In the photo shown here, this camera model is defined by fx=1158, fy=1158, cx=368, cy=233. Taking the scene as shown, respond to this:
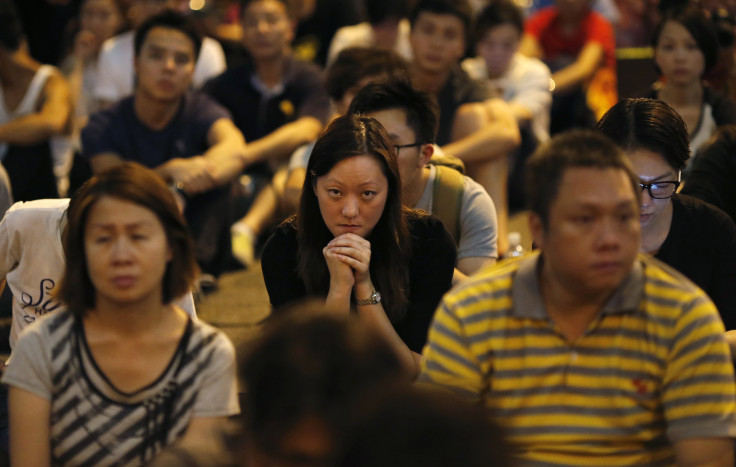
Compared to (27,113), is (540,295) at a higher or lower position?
lower

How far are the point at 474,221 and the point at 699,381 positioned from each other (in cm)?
150

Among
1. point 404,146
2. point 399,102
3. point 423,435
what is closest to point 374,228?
point 404,146

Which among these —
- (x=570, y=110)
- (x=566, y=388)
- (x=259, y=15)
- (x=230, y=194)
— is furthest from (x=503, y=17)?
(x=566, y=388)

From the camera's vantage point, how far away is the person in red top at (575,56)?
644 cm

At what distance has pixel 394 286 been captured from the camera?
2977mm

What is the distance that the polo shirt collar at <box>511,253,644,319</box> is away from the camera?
218 cm

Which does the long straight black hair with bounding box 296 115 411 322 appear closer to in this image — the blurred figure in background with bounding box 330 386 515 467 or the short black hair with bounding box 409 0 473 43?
the blurred figure in background with bounding box 330 386 515 467

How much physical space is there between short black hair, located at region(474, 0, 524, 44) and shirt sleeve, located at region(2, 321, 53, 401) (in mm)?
4068

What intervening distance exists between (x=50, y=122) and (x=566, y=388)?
12.8ft

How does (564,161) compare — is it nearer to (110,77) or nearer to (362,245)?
(362,245)

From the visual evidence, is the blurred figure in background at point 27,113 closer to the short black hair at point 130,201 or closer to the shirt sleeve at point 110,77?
the shirt sleeve at point 110,77

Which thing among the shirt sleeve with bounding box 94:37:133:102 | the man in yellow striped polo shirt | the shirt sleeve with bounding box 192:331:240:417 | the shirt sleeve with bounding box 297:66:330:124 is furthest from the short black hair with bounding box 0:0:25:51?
the man in yellow striped polo shirt

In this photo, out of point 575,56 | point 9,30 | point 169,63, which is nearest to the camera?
point 169,63

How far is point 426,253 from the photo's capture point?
3023 millimetres
